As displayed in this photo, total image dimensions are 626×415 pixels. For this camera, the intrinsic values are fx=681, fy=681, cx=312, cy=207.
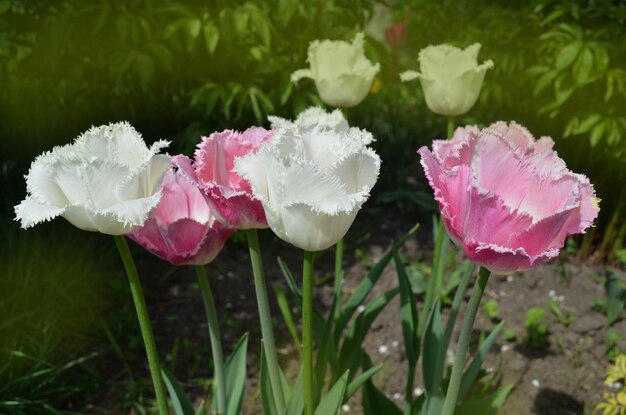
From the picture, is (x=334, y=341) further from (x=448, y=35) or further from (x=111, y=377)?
(x=448, y=35)

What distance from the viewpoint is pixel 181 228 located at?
97cm

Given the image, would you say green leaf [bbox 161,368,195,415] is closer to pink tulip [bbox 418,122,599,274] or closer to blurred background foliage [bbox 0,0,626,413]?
pink tulip [bbox 418,122,599,274]

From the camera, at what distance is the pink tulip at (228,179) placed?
0.86 m

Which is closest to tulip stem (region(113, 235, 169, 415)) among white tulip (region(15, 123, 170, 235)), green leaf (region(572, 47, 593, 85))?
white tulip (region(15, 123, 170, 235))

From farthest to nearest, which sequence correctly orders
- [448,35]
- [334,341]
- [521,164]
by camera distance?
[448,35]
[334,341]
[521,164]

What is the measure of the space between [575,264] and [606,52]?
0.83 metres

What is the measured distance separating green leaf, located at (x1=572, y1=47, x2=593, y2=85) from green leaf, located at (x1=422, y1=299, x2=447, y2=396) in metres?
1.27

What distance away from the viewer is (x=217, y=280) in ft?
8.26

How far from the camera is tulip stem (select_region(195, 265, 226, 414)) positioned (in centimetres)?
106

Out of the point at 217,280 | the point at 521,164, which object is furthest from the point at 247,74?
the point at 521,164

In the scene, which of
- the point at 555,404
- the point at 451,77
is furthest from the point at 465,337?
the point at 555,404

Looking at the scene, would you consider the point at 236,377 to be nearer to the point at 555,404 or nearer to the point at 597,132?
the point at 555,404

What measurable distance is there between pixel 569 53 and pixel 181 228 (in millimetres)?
1737

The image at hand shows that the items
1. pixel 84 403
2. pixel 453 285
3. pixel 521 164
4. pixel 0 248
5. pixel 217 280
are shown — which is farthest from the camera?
pixel 217 280
